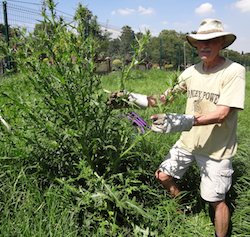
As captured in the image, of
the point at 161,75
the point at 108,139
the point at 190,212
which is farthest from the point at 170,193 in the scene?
the point at 161,75

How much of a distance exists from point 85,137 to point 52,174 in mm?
464

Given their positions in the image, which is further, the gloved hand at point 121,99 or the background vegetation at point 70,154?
the gloved hand at point 121,99

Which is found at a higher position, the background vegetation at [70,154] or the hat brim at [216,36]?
the hat brim at [216,36]

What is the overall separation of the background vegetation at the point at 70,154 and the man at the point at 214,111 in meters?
0.27

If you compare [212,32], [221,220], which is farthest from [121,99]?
[221,220]

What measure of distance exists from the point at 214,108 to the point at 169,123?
465 millimetres

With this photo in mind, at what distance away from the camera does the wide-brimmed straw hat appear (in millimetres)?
2373

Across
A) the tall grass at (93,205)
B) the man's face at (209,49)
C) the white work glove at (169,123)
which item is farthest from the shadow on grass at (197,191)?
the man's face at (209,49)

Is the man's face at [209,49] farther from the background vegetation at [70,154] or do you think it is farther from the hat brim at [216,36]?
the background vegetation at [70,154]

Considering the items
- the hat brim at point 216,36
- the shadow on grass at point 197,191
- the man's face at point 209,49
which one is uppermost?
the hat brim at point 216,36

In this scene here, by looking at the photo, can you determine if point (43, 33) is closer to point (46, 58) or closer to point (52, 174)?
point (46, 58)

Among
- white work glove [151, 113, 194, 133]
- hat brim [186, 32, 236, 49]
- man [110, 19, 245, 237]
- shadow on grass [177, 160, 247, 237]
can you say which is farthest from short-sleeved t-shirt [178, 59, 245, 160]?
shadow on grass [177, 160, 247, 237]

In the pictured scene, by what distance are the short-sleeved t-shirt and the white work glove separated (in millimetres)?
267

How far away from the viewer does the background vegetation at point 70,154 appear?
210cm
